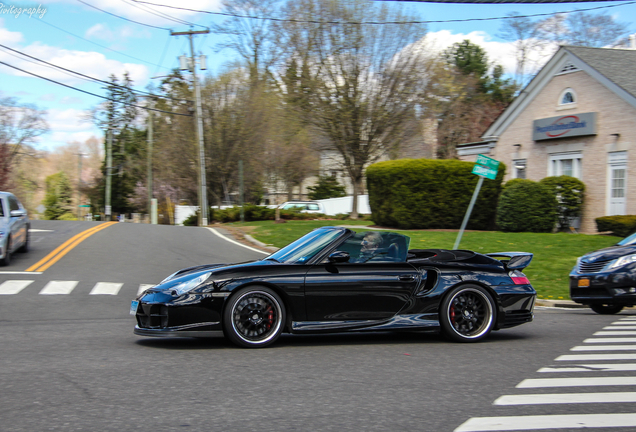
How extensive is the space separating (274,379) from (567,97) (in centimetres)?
2364

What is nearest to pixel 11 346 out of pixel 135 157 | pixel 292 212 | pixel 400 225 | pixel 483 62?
pixel 400 225

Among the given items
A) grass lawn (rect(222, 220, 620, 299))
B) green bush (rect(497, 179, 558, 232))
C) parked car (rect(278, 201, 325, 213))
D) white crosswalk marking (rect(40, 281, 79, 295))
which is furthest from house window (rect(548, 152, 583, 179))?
white crosswalk marking (rect(40, 281, 79, 295))

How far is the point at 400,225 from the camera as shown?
2453 cm

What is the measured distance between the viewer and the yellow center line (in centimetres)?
1474

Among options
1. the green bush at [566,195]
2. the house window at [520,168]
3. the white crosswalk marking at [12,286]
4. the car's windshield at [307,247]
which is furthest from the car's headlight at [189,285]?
the house window at [520,168]

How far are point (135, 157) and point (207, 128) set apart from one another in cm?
3237

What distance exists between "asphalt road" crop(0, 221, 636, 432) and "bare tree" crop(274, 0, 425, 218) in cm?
2686

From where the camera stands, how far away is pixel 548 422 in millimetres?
4160

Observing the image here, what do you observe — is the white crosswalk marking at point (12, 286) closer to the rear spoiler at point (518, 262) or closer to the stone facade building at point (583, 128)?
the rear spoiler at point (518, 262)

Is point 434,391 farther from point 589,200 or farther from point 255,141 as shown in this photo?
point 255,141

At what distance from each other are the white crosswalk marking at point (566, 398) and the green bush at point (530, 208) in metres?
18.9

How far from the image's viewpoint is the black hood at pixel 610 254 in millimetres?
10594

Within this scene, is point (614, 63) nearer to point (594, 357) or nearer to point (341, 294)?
point (594, 357)

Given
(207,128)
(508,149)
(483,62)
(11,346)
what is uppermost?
(483,62)
